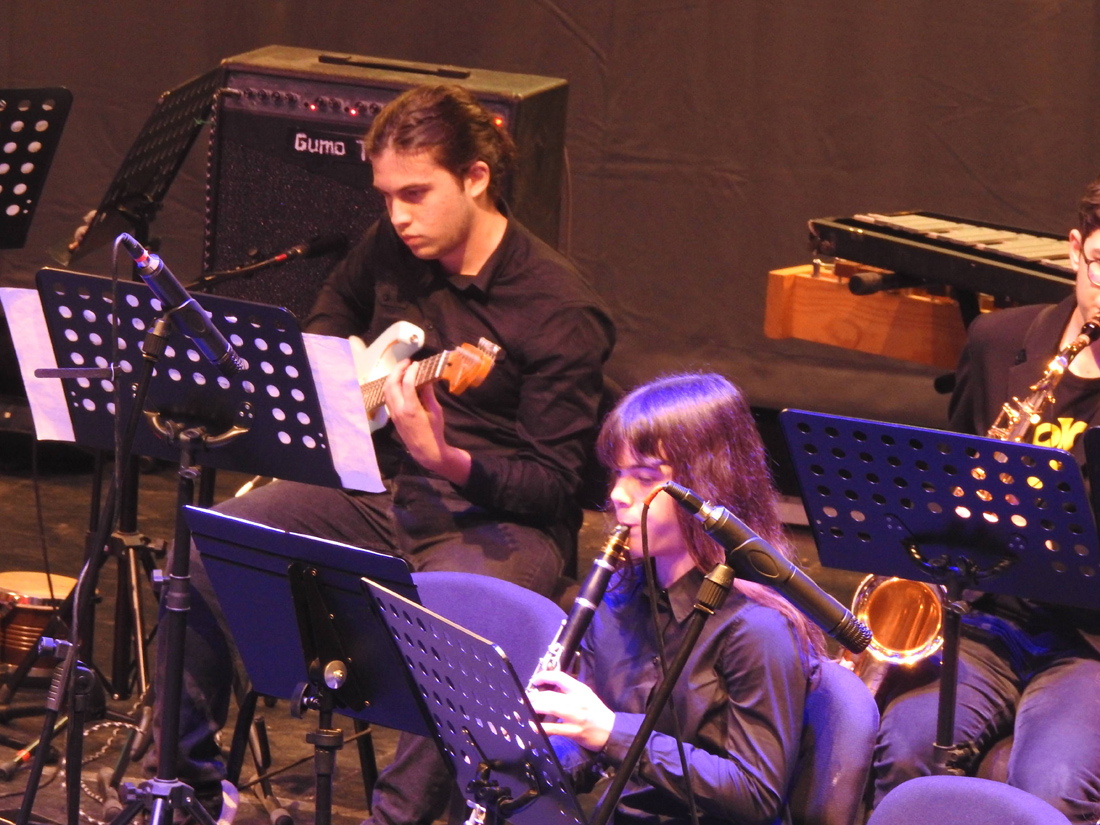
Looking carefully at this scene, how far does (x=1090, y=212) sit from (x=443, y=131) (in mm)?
1340

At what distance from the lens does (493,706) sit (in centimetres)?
190

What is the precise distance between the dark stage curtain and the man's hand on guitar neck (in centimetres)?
240

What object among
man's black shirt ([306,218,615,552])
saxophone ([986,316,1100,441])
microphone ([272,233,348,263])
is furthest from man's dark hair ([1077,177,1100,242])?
microphone ([272,233,348,263])

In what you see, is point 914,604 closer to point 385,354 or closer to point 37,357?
point 385,354

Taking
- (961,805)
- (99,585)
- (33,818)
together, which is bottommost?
(99,585)

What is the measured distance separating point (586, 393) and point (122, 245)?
3.72 feet

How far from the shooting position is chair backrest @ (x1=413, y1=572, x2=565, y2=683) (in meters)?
2.36

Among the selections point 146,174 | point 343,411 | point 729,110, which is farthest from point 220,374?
point 729,110

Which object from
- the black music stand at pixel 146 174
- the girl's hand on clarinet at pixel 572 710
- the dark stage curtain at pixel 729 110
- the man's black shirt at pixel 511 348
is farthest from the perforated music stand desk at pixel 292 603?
the dark stage curtain at pixel 729 110

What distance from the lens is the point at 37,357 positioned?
2.79m

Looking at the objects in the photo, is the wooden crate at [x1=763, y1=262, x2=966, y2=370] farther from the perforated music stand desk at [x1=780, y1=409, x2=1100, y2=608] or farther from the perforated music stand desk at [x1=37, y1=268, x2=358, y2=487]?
the perforated music stand desk at [x1=37, y1=268, x2=358, y2=487]

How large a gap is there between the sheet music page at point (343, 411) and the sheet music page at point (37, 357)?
54 centimetres

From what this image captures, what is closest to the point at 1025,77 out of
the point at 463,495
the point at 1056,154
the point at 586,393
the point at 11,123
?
the point at 1056,154

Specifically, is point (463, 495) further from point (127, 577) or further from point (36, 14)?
point (36, 14)
